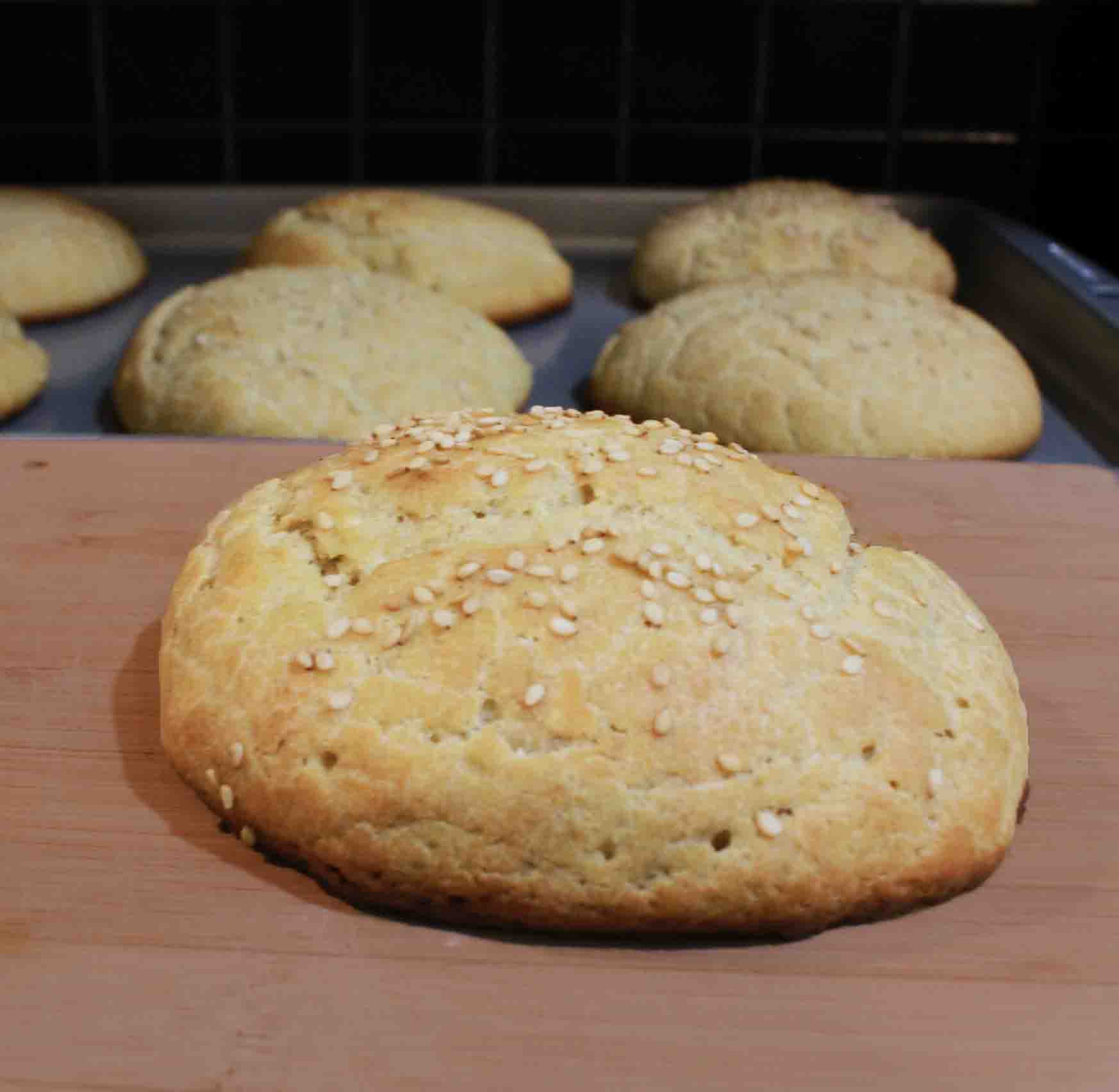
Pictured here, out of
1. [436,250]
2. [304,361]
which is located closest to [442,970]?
[304,361]

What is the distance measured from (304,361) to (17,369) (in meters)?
Result: 0.52

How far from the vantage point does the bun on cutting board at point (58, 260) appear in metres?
2.77

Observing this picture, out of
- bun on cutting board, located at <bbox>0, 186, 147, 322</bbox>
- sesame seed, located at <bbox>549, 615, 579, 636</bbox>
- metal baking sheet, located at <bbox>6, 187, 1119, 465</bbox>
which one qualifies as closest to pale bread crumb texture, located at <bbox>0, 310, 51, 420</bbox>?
metal baking sheet, located at <bbox>6, 187, 1119, 465</bbox>

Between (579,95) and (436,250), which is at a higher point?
(579,95)

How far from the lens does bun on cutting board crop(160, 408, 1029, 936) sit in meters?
1.11

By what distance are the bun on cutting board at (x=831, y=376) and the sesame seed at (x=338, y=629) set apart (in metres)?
1.18

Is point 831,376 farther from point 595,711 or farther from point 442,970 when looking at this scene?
point 442,970

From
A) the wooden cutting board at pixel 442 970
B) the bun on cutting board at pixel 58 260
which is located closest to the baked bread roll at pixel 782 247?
the bun on cutting board at pixel 58 260

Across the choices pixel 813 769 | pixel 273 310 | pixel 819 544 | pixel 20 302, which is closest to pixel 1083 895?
pixel 813 769

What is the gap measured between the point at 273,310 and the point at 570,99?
1157 millimetres

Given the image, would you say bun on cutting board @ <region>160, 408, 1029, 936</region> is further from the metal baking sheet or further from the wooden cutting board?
the metal baking sheet

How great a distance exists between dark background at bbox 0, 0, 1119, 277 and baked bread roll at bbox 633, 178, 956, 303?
0.36 m

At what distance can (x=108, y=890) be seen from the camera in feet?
3.71

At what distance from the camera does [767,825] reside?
1.11 m
